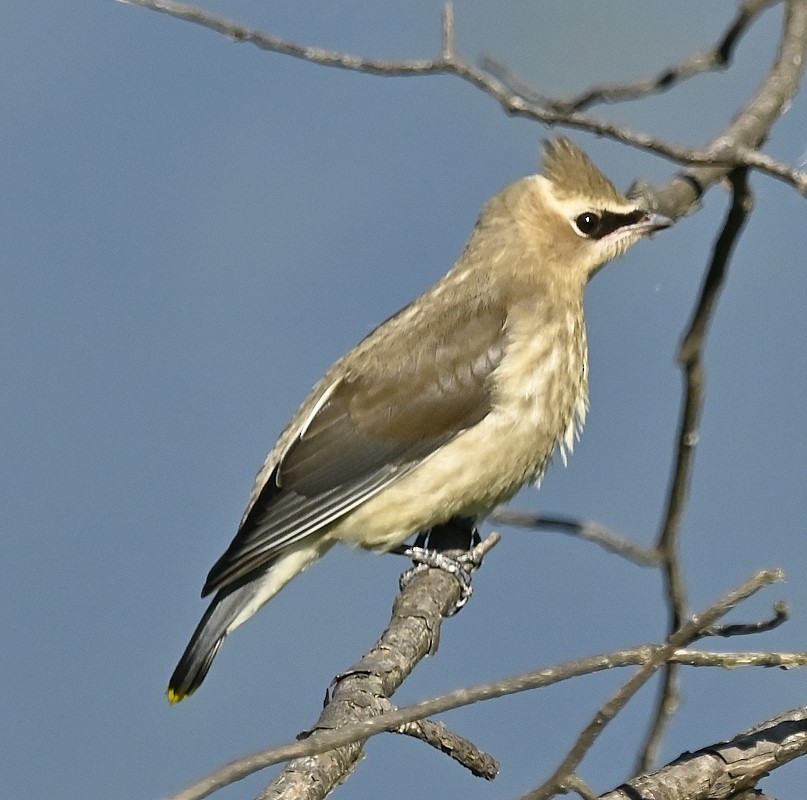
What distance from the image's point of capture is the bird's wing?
4.97 m

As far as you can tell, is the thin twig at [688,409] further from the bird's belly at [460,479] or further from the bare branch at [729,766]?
the bare branch at [729,766]

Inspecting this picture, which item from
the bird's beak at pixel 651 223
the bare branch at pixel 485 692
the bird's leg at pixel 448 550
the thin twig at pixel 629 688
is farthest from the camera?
the bird's beak at pixel 651 223

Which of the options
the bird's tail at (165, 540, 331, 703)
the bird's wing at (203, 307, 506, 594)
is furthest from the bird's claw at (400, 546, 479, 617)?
the bird's tail at (165, 540, 331, 703)

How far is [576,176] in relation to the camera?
5398 mm

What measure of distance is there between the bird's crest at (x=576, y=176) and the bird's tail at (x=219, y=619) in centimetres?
162

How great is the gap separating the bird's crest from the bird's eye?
0.07 m

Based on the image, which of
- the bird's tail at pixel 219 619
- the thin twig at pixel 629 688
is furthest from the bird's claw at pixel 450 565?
the thin twig at pixel 629 688

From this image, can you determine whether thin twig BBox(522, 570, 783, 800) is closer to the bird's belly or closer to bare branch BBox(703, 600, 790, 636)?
bare branch BBox(703, 600, 790, 636)

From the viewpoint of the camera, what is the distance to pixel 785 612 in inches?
120

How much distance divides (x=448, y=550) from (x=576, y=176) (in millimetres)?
1391

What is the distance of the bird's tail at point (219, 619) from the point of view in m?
4.88

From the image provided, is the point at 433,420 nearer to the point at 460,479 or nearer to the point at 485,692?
the point at 460,479

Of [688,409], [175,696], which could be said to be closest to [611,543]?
[688,409]

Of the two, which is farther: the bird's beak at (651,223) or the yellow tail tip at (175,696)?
the bird's beak at (651,223)
